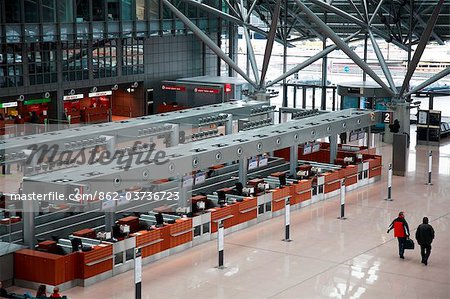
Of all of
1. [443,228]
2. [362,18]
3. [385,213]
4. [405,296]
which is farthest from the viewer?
[362,18]

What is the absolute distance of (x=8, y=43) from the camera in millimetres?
39531

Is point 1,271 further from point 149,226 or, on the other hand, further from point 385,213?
point 385,213

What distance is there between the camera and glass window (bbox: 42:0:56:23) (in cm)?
4078

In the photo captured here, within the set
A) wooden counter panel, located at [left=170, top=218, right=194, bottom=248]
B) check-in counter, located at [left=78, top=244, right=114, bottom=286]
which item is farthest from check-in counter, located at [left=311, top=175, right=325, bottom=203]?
check-in counter, located at [left=78, top=244, right=114, bottom=286]

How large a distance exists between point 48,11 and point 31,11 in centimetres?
92

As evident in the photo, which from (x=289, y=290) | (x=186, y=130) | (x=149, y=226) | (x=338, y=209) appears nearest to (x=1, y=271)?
(x=149, y=226)

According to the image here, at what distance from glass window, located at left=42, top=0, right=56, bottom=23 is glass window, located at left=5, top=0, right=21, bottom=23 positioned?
1370 millimetres

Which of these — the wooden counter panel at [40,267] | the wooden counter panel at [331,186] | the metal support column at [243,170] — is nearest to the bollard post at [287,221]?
the metal support column at [243,170]

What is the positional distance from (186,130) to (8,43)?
10.6m

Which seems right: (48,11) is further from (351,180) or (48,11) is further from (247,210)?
(247,210)

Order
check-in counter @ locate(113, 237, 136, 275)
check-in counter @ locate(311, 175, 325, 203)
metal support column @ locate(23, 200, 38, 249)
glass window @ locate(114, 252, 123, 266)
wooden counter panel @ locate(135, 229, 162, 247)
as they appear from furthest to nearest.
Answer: check-in counter @ locate(311, 175, 325, 203) → wooden counter panel @ locate(135, 229, 162, 247) → glass window @ locate(114, 252, 123, 266) → check-in counter @ locate(113, 237, 136, 275) → metal support column @ locate(23, 200, 38, 249)

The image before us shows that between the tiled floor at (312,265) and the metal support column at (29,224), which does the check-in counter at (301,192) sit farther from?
the metal support column at (29,224)

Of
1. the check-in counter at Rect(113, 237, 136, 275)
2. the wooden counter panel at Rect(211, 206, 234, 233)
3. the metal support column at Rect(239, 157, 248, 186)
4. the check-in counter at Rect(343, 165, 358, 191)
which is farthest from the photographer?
the check-in counter at Rect(343, 165, 358, 191)

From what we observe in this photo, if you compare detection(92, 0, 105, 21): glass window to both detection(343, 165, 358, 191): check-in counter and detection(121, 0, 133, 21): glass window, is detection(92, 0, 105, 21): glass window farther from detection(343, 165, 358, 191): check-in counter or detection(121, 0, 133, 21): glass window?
detection(343, 165, 358, 191): check-in counter
